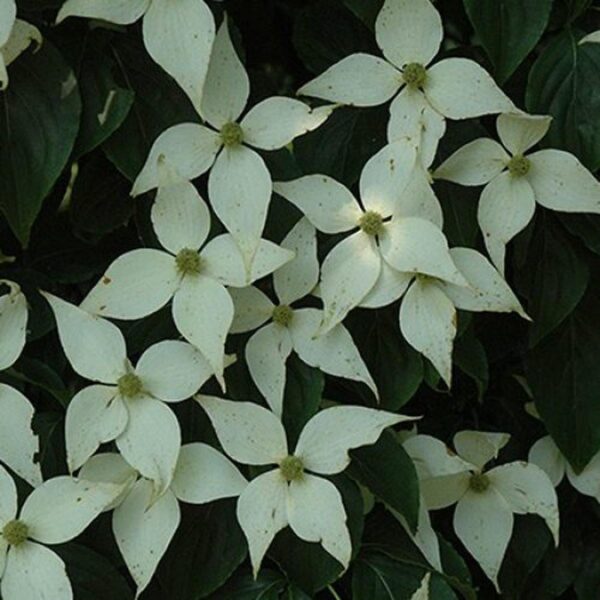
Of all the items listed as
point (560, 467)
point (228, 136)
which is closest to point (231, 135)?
point (228, 136)

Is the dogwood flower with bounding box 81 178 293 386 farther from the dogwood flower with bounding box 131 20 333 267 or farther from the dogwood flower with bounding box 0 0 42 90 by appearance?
the dogwood flower with bounding box 0 0 42 90

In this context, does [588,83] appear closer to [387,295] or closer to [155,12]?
[387,295]

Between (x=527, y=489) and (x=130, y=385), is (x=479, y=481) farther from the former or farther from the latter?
(x=130, y=385)

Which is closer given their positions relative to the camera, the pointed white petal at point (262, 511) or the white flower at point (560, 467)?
the pointed white petal at point (262, 511)

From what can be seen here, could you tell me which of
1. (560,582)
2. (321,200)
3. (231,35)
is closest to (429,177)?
(321,200)

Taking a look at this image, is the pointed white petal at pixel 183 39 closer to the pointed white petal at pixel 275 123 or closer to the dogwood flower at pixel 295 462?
the pointed white petal at pixel 275 123

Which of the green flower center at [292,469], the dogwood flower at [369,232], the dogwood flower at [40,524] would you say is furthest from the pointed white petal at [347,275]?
the dogwood flower at [40,524]
